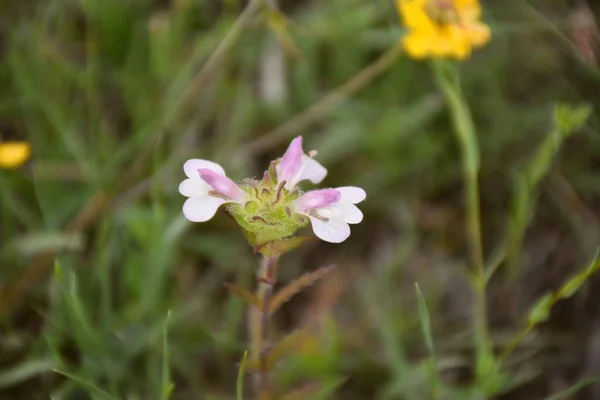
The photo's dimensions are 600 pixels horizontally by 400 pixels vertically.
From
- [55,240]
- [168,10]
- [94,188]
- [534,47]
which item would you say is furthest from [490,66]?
[55,240]

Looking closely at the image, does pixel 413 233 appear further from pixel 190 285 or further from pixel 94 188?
pixel 94 188

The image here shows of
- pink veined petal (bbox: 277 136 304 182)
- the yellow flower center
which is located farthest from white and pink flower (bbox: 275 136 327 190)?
the yellow flower center

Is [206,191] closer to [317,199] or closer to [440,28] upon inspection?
[317,199]

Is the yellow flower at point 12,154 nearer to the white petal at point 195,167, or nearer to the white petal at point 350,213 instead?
the white petal at point 195,167

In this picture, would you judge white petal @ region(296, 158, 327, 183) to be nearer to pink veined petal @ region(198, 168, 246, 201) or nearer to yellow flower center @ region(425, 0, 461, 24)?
pink veined petal @ region(198, 168, 246, 201)

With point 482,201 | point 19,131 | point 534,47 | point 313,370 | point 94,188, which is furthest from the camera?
point 534,47

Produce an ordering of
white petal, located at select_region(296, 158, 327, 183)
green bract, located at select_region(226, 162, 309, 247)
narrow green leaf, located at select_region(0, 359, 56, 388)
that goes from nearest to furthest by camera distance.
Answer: green bract, located at select_region(226, 162, 309, 247) < white petal, located at select_region(296, 158, 327, 183) < narrow green leaf, located at select_region(0, 359, 56, 388)
